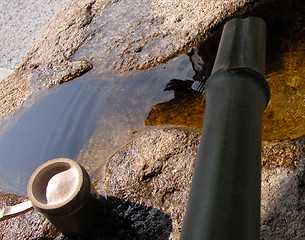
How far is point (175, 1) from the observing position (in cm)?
463

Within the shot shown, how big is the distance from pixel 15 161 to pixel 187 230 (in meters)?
2.97

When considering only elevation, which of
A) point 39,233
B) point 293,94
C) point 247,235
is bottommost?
point 293,94

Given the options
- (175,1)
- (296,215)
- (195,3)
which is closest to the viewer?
(296,215)

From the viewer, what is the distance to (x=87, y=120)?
145 inches

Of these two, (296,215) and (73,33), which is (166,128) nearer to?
(296,215)

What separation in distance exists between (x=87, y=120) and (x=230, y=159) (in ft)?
8.73

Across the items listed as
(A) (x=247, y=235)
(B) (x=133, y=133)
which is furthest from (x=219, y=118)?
(B) (x=133, y=133)

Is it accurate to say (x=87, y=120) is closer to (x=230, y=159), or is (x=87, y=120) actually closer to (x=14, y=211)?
(x=14, y=211)

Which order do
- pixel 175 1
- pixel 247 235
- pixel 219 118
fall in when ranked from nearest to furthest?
pixel 247 235
pixel 219 118
pixel 175 1

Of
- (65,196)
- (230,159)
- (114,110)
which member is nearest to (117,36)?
(114,110)

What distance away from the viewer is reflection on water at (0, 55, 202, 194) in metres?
3.29

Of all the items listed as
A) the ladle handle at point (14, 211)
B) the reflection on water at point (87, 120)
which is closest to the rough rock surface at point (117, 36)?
the reflection on water at point (87, 120)

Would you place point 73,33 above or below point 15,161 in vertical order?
above

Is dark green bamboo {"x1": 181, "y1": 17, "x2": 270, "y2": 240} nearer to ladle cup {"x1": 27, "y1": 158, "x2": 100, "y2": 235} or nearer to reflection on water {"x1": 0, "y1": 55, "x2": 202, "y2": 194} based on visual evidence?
ladle cup {"x1": 27, "y1": 158, "x2": 100, "y2": 235}
